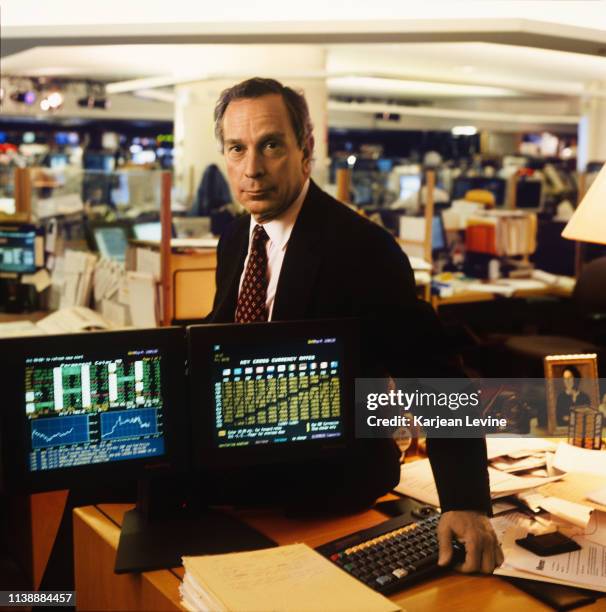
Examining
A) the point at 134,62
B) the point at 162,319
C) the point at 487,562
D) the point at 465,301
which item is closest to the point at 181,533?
the point at 487,562

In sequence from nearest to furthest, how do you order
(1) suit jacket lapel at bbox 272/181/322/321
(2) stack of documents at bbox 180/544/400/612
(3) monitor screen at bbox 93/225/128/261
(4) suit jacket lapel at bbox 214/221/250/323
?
(2) stack of documents at bbox 180/544/400/612 < (1) suit jacket lapel at bbox 272/181/322/321 < (4) suit jacket lapel at bbox 214/221/250/323 < (3) monitor screen at bbox 93/225/128/261

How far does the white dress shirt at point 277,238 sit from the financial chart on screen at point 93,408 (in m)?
0.43

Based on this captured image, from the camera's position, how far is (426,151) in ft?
64.8

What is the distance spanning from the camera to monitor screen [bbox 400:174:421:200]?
7.10m

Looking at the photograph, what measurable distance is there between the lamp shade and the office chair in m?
2.95

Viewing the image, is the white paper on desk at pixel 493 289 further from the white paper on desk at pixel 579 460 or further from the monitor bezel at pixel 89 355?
the monitor bezel at pixel 89 355

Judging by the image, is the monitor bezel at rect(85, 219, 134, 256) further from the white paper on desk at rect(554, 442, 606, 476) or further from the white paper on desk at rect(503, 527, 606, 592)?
the white paper on desk at rect(503, 527, 606, 592)

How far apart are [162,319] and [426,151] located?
55.4ft

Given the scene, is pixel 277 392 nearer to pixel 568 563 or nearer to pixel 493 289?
pixel 568 563

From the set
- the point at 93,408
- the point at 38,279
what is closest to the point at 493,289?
the point at 38,279

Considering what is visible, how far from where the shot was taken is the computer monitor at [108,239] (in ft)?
15.5

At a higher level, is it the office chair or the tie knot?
the tie knot

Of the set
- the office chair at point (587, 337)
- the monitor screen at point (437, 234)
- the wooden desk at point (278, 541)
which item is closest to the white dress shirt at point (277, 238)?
the wooden desk at point (278, 541)

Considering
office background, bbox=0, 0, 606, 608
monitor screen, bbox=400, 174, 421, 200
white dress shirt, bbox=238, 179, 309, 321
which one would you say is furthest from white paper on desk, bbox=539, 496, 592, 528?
monitor screen, bbox=400, 174, 421, 200
